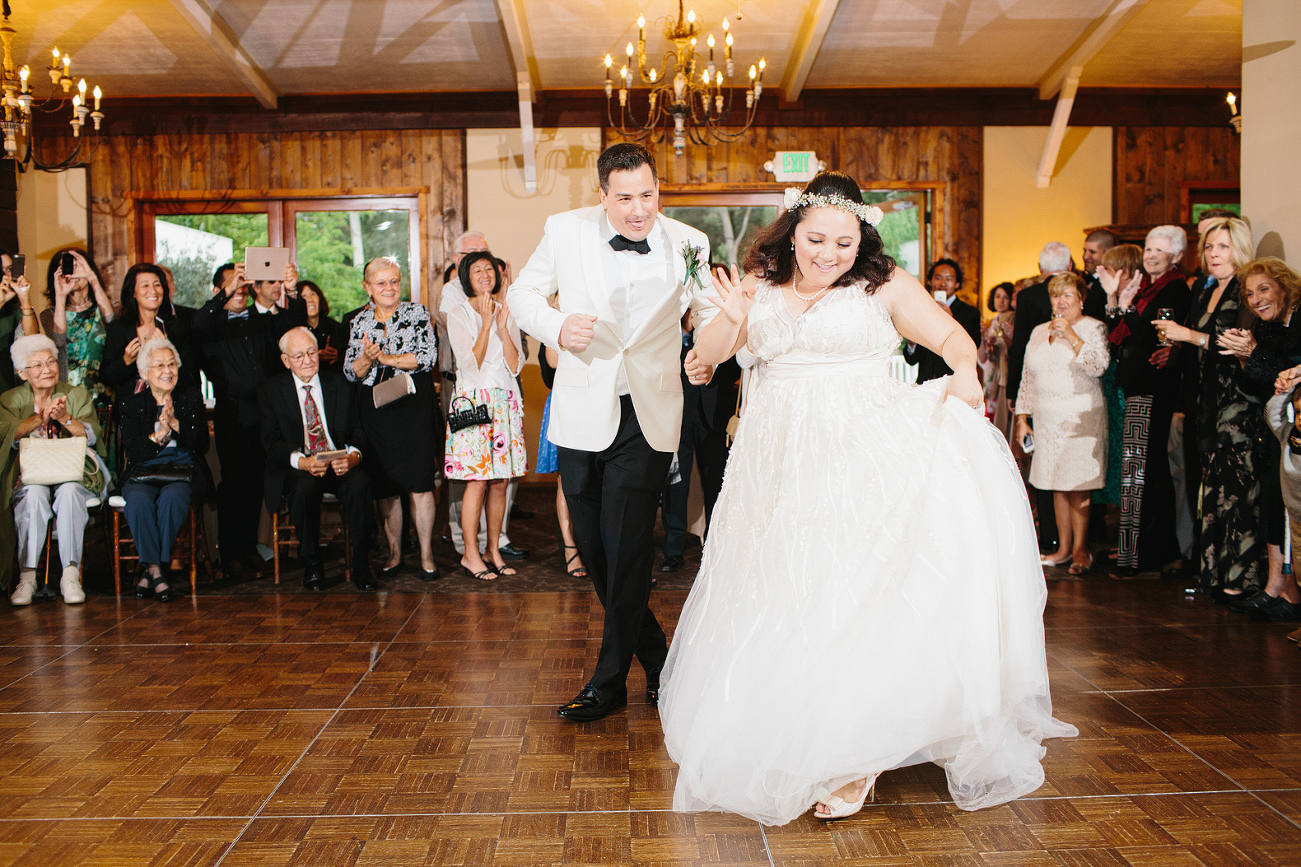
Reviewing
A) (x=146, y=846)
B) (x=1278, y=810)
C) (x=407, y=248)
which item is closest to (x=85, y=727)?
(x=146, y=846)

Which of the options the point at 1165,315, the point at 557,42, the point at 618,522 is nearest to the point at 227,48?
the point at 557,42

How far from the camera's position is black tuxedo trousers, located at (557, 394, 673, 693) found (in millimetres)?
2754

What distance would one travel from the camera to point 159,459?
15.3 feet

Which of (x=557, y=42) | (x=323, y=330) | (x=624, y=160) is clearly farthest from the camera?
(x=557, y=42)

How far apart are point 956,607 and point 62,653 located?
334 cm

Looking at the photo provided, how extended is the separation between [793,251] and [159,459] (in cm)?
355

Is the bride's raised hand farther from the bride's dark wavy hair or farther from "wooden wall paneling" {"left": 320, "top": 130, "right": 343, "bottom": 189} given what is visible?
"wooden wall paneling" {"left": 320, "top": 130, "right": 343, "bottom": 189}

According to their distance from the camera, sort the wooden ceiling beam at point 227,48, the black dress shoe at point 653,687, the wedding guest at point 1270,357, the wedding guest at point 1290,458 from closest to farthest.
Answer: the black dress shoe at point 653,687 → the wedding guest at point 1290,458 → the wedding guest at point 1270,357 → the wooden ceiling beam at point 227,48

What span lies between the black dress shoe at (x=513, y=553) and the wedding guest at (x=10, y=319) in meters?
2.72

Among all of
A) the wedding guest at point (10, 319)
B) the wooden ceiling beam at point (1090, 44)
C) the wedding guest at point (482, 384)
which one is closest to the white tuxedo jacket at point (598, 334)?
the wedding guest at point (482, 384)

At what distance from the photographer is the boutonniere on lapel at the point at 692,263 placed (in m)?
2.74

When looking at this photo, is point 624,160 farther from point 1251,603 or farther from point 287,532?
point 287,532

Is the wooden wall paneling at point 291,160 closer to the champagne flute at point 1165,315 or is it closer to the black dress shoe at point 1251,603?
the champagne flute at point 1165,315

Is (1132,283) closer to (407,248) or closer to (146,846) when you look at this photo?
(146,846)
